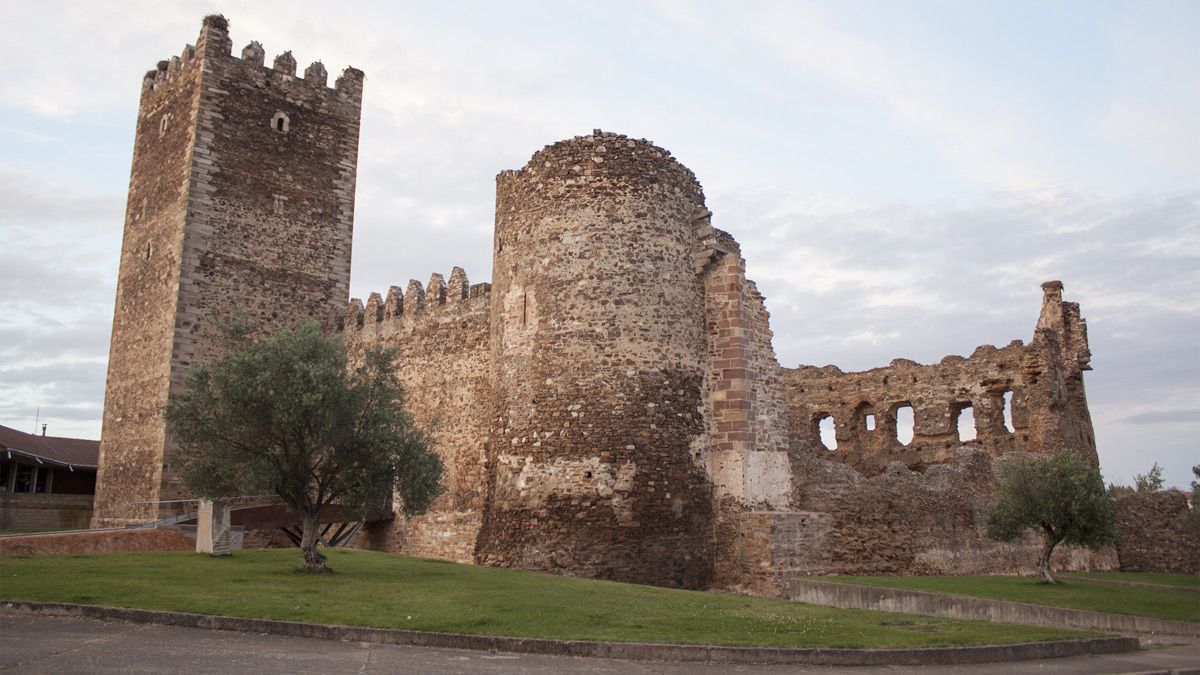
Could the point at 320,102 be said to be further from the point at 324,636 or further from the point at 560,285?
the point at 324,636

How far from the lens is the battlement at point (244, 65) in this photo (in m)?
26.9

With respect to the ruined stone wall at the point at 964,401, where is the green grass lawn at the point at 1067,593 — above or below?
below

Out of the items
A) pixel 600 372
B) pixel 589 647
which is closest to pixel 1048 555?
pixel 600 372

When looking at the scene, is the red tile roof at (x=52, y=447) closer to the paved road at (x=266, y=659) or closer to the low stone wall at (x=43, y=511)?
the low stone wall at (x=43, y=511)

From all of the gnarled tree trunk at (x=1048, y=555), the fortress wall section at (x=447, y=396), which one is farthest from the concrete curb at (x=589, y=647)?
the fortress wall section at (x=447, y=396)

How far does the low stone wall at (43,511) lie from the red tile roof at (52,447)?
6.75 feet

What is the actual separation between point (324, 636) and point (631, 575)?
24.1ft

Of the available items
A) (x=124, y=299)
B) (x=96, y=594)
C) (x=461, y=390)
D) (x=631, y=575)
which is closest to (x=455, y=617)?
(x=96, y=594)

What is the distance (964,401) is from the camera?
96.1 ft

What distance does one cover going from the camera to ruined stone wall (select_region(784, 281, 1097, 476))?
27875 mm

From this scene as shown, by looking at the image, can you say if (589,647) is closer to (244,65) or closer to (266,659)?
(266,659)

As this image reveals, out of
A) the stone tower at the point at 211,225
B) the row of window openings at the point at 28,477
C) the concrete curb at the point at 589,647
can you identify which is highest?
the stone tower at the point at 211,225

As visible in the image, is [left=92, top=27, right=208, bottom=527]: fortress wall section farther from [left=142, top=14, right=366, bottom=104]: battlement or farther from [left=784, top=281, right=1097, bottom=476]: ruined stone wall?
[left=784, top=281, right=1097, bottom=476]: ruined stone wall

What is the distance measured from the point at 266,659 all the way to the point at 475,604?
3.80 meters
